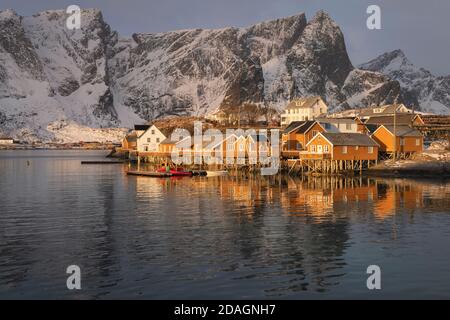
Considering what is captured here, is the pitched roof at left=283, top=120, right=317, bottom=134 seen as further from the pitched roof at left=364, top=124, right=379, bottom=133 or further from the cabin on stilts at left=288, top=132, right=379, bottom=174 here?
the pitched roof at left=364, top=124, right=379, bottom=133

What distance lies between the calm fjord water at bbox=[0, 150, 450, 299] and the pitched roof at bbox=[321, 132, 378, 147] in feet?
74.1

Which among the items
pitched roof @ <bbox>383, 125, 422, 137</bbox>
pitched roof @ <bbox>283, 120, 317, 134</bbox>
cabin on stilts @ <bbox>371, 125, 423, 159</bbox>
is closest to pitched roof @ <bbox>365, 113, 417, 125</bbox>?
pitched roof @ <bbox>383, 125, 422, 137</bbox>

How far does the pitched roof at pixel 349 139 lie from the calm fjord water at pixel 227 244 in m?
22.6

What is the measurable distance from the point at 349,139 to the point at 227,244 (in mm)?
53549

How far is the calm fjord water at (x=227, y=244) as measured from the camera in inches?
907

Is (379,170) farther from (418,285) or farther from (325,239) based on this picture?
(418,285)

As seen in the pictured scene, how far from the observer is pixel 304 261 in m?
26.9

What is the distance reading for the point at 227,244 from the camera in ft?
101

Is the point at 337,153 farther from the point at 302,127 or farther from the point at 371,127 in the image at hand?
the point at 371,127

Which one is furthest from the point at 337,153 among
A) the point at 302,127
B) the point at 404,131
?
the point at 404,131

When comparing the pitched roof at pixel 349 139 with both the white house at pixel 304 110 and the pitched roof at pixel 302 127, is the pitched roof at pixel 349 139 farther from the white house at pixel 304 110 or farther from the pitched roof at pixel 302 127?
the white house at pixel 304 110
